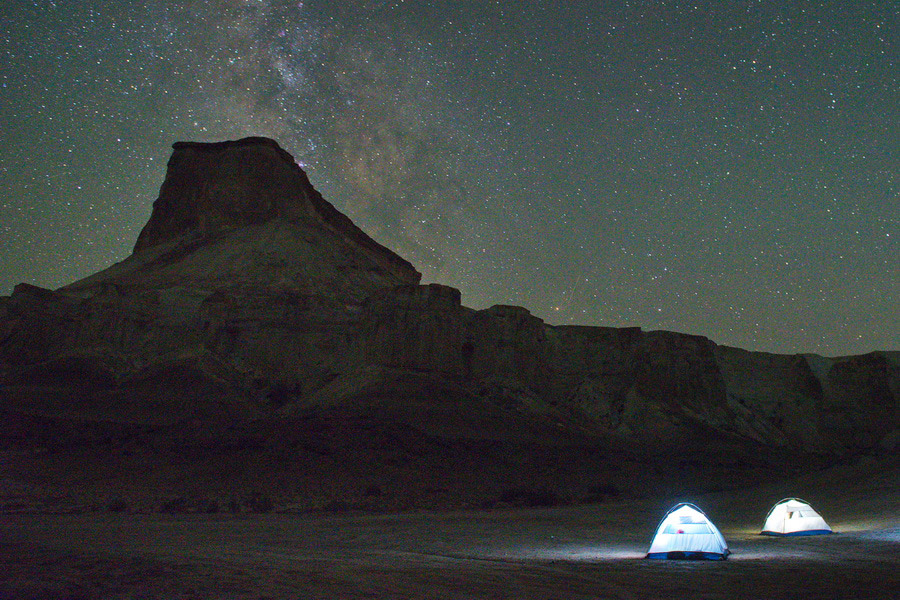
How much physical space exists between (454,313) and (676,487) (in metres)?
25.7

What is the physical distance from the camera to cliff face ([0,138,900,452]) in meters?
57.2

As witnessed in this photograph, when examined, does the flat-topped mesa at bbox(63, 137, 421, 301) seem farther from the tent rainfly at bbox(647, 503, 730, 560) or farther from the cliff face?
the tent rainfly at bbox(647, 503, 730, 560)

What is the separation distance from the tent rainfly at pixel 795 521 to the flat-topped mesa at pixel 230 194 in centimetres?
7827

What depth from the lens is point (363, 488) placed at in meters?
35.1

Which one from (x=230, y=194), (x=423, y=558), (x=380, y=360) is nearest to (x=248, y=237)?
(x=230, y=194)

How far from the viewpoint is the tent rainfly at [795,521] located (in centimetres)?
2003

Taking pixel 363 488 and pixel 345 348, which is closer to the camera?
pixel 363 488

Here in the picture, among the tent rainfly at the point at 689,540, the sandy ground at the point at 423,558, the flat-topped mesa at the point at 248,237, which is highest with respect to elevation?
the flat-topped mesa at the point at 248,237

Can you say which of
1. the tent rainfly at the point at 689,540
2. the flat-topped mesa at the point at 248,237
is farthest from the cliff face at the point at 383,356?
the tent rainfly at the point at 689,540

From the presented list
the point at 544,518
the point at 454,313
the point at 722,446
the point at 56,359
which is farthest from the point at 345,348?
the point at 544,518

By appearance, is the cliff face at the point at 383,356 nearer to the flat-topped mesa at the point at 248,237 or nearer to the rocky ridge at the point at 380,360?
the rocky ridge at the point at 380,360

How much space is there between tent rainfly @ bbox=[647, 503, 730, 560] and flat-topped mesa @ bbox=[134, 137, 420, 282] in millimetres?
80904

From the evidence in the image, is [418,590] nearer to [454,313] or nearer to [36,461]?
[36,461]

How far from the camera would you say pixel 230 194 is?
3637 inches
